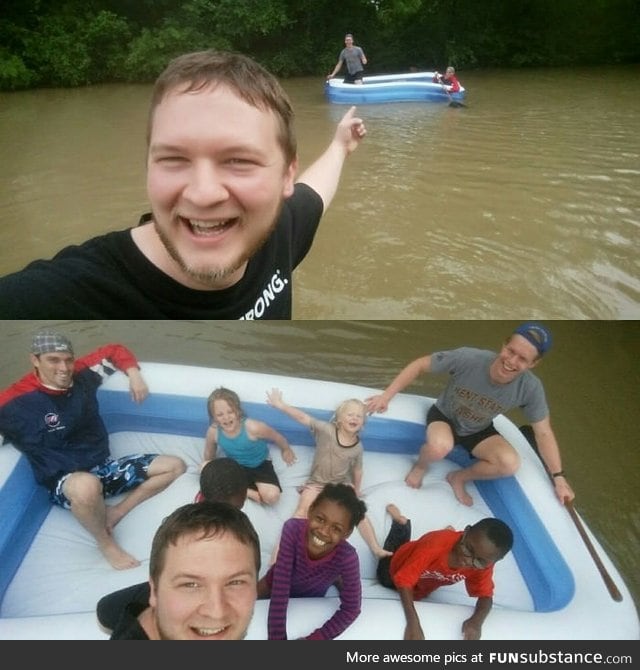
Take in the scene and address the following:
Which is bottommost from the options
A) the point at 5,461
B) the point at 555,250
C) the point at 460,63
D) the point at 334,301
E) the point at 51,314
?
the point at 5,461

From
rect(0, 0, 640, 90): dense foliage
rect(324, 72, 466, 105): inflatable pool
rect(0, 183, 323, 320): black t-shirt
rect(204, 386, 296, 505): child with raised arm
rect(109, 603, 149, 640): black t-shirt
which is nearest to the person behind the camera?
rect(0, 183, 323, 320): black t-shirt

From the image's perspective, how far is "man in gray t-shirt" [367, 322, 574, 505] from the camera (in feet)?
3.31

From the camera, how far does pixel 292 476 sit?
3.55 feet

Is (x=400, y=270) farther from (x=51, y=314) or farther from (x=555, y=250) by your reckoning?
(x=51, y=314)

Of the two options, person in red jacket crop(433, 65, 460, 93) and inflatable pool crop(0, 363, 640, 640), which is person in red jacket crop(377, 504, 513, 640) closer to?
inflatable pool crop(0, 363, 640, 640)

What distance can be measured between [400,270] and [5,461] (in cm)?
114

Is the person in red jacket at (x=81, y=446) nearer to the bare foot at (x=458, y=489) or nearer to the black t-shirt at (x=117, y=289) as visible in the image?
the black t-shirt at (x=117, y=289)

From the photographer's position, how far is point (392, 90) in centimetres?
326

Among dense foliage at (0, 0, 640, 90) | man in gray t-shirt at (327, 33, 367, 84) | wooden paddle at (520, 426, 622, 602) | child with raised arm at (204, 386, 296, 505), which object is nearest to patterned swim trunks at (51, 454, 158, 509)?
child with raised arm at (204, 386, 296, 505)

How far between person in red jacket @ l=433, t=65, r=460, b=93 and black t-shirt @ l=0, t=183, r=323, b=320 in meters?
3.05

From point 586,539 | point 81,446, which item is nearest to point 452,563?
point 586,539

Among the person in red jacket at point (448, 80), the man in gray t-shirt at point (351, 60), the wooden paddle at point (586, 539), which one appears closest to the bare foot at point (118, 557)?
the wooden paddle at point (586, 539)

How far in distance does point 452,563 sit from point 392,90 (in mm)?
2957
